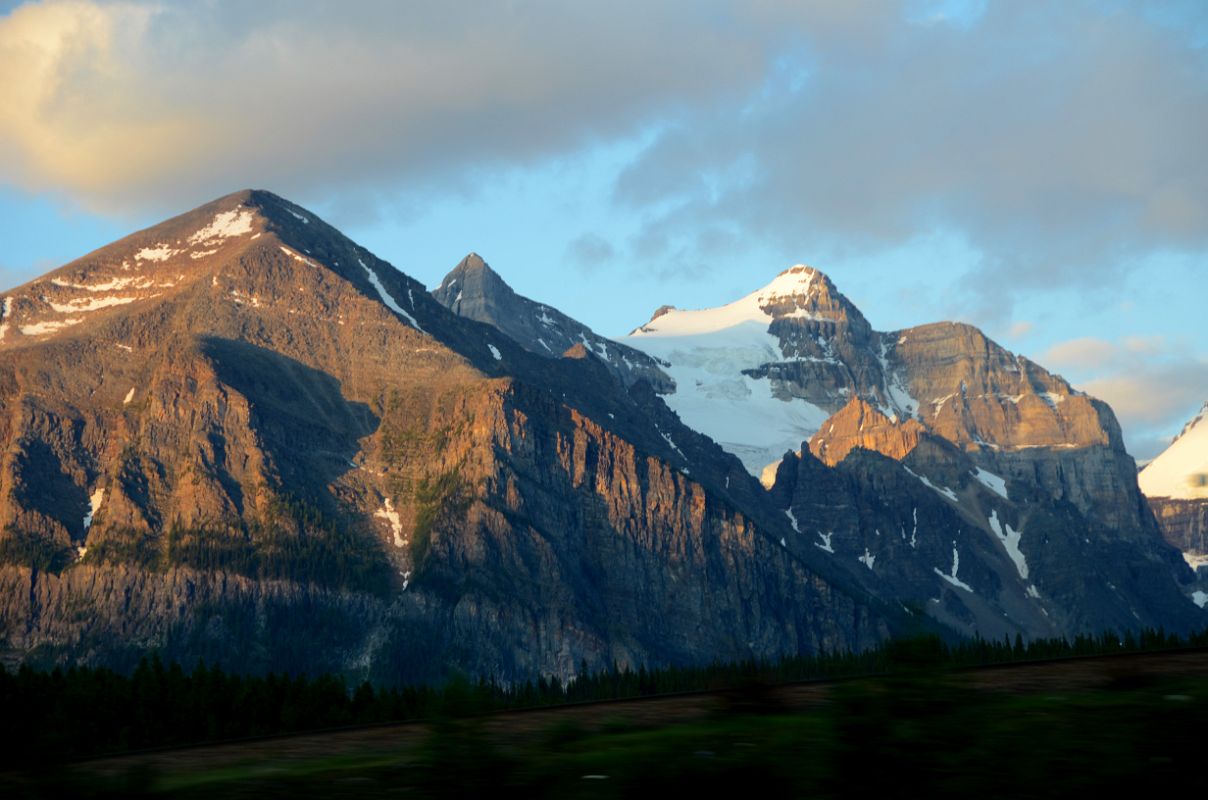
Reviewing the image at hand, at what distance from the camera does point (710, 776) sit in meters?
A: 27.6

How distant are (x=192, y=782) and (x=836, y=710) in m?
12.9

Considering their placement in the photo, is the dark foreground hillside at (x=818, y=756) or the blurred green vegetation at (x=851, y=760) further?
the dark foreground hillside at (x=818, y=756)

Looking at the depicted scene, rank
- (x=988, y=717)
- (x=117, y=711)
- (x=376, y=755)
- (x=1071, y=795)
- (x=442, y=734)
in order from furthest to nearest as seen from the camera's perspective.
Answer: (x=117, y=711) → (x=376, y=755) → (x=988, y=717) → (x=442, y=734) → (x=1071, y=795)

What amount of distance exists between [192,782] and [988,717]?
1563cm

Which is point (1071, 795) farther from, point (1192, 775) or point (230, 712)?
point (230, 712)

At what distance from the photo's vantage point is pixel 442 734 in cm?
2784

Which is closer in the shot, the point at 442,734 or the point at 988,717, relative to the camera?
the point at 442,734

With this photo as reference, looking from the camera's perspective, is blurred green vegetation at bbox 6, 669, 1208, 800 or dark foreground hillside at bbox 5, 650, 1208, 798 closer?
blurred green vegetation at bbox 6, 669, 1208, 800

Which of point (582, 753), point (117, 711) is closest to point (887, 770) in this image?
point (582, 753)

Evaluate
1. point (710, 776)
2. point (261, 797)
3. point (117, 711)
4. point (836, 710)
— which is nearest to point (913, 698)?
point (836, 710)

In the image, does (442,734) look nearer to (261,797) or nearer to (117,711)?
(261,797)

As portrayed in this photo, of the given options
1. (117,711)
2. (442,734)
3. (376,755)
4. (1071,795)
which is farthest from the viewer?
(117,711)

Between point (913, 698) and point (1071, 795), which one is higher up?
point (913, 698)

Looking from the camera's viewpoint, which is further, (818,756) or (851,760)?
(818,756)
